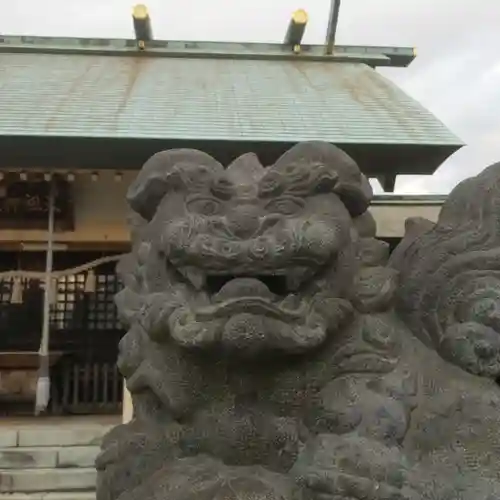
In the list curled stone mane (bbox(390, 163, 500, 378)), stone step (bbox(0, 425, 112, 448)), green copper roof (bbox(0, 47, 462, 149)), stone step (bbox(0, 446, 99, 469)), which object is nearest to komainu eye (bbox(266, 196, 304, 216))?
curled stone mane (bbox(390, 163, 500, 378))

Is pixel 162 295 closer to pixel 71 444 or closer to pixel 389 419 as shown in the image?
pixel 389 419

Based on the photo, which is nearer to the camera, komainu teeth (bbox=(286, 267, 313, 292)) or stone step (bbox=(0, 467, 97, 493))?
komainu teeth (bbox=(286, 267, 313, 292))

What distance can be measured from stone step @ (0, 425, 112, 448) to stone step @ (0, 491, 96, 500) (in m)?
0.72

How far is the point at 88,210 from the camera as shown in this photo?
689 cm

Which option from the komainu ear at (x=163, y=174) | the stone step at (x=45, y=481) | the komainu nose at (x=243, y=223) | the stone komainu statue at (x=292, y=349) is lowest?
the stone step at (x=45, y=481)

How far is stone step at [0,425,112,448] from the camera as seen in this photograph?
5277mm

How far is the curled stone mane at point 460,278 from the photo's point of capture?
5.74ft

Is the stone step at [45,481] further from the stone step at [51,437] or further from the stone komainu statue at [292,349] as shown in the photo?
the stone komainu statue at [292,349]

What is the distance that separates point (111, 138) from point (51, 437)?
2.35 m

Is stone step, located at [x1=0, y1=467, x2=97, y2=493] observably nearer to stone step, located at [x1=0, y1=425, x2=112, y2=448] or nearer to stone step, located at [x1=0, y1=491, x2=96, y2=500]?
stone step, located at [x1=0, y1=491, x2=96, y2=500]

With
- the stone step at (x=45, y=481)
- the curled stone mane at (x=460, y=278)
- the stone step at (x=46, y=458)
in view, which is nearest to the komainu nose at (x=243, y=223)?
the curled stone mane at (x=460, y=278)

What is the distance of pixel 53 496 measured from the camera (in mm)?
4469

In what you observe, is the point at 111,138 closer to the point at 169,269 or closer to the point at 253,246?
the point at 169,269

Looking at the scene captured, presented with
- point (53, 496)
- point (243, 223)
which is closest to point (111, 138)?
point (53, 496)
